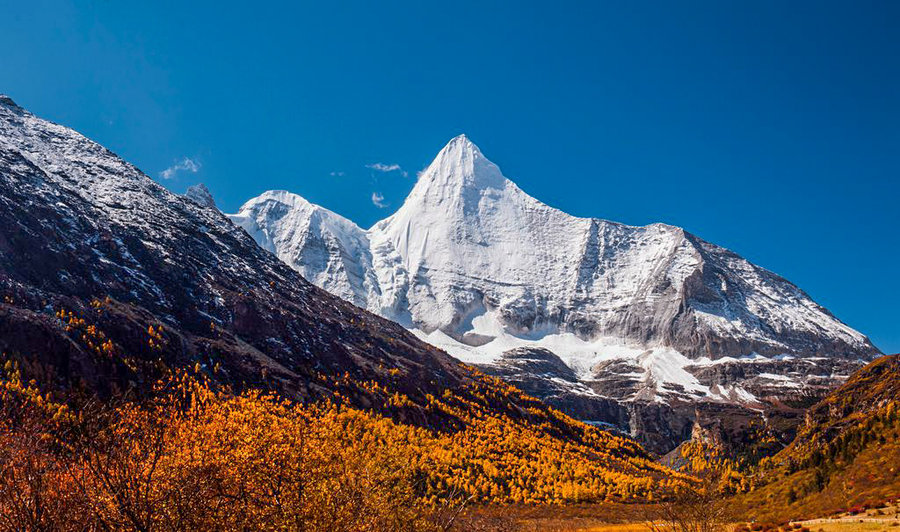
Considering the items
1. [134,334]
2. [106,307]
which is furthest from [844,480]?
[106,307]

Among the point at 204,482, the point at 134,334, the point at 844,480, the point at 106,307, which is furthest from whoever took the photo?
the point at 106,307

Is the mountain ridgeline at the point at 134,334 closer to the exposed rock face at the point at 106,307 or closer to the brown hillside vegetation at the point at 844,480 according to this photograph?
the exposed rock face at the point at 106,307

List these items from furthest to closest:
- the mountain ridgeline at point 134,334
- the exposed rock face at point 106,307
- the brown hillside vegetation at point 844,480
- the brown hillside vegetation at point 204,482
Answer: the exposed rock face at point 106,307, the mountain ridgeline at point 134,334, the brown hillside vegetation at point 844,480, the brown hillside vegetation at point 204,482

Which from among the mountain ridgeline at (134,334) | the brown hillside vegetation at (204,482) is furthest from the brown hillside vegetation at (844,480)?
the mountain ridgeline at (134,334)

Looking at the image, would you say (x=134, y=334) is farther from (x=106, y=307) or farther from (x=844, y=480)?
(x=844, y=480)

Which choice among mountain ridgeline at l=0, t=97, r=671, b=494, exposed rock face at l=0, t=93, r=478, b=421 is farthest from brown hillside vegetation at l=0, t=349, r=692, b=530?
exposed rock face at l=0, t=93, r=478, b=421

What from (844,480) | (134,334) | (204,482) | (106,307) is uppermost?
(106,307)

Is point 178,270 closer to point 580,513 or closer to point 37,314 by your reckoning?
point 37,314

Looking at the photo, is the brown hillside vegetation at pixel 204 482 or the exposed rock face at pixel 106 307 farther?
the exposed rock face at pixel 106 307

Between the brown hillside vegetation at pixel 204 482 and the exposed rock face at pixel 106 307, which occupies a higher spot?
the exposed rock face at pixel 106 307

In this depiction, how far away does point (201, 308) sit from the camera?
184 meters

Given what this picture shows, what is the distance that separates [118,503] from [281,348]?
580ft

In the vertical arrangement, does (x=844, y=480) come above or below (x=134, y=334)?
below

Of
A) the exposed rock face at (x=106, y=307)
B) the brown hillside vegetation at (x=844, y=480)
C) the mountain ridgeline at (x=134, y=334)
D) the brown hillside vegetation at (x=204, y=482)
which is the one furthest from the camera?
the exposed rock face at (x=106, y=307)
